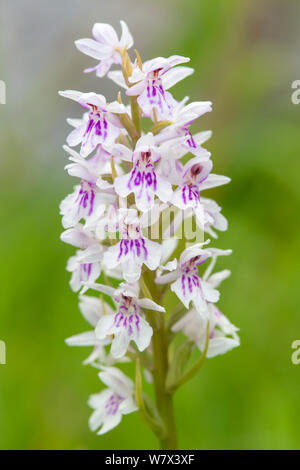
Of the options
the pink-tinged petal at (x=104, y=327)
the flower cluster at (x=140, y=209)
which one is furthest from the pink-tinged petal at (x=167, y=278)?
the pink-tinged petal at (x=104, y=327)

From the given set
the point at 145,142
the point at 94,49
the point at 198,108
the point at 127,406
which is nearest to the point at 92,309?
the point at 127,406

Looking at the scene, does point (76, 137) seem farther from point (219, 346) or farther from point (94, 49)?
point (219, 346)

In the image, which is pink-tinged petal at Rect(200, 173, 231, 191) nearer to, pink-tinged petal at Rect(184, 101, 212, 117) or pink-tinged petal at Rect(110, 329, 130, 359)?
pink-tinged petal at Rect(184, 101, 212, 117)

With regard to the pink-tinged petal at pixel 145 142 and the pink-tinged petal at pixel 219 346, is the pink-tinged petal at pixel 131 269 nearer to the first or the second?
the pink-tinged petal at pixel 145 142

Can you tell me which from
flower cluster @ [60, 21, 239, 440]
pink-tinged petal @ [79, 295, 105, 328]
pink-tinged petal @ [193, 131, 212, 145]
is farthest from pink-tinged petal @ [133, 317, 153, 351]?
pink-tinged petal @ [193, 131, 212, 145]

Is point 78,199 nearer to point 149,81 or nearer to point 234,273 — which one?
point 149,81


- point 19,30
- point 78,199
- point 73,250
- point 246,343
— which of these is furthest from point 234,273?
point 19,30
